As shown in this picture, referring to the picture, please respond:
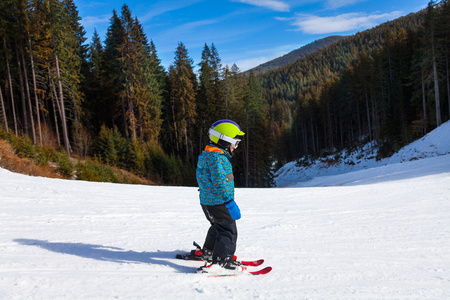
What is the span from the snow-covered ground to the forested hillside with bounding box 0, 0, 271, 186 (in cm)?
1787

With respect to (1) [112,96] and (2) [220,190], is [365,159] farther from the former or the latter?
(2) [220,190]

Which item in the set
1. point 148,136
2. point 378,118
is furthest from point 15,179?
point 378,118

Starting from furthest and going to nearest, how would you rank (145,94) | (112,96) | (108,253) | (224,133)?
(112,96), (145,94), (108,253), (224,133)

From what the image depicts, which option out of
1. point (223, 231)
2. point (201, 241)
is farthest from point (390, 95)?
point (223, 231)

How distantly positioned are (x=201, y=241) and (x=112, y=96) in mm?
31517

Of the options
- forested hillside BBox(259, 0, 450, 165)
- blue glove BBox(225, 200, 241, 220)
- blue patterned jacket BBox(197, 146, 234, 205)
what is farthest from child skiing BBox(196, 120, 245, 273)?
forested hillside BBox(259, 0, 450, 165)

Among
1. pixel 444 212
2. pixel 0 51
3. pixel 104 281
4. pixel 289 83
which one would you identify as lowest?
pixel 444 212

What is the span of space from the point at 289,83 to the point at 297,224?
197 metres

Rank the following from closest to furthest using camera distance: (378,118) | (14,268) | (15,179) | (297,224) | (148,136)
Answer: (14,268)
(297,224)
(15,179)
(148,136)
(378,118)

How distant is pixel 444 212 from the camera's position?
6.38 metres

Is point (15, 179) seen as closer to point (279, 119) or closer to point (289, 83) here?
point (279, 119)

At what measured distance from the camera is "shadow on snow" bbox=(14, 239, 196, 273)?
372 cm

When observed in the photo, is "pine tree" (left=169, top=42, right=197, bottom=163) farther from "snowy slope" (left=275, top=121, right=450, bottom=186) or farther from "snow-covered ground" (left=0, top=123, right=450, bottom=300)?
"snow-covered ground" (left=0, top=123, right=450, bottom=300)

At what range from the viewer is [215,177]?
10.6 ft
